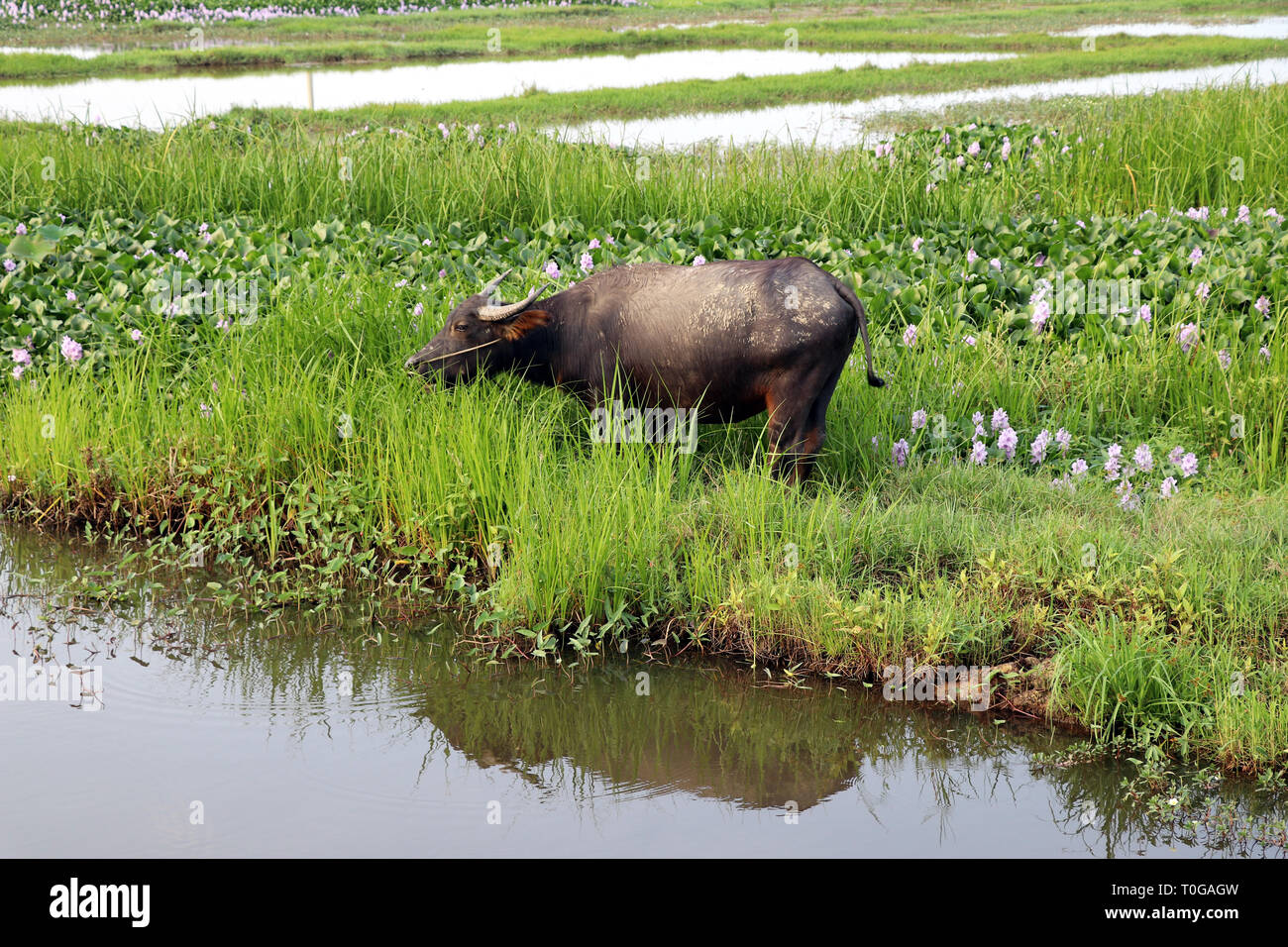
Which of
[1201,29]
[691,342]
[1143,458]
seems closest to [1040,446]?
[1143,458]

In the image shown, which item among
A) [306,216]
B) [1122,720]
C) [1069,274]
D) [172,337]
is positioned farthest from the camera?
[306,216]

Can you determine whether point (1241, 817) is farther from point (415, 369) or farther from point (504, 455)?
point (415, 369)

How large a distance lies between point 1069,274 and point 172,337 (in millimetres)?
4769

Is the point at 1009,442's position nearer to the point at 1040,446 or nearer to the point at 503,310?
the point at 1040,446

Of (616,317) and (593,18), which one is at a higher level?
(593,18)

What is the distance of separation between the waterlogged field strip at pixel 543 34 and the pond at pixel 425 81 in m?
0.82

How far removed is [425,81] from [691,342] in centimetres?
1536

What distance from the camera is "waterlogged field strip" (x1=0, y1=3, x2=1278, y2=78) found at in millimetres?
20984

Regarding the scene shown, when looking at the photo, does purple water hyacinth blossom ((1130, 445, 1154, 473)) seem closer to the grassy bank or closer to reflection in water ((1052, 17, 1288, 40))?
the grassy bank

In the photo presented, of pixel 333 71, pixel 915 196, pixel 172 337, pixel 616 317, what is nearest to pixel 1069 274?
pixel 915 196

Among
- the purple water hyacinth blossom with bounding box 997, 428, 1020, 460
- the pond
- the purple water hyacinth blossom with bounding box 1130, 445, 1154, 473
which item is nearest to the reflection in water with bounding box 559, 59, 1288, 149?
the pond

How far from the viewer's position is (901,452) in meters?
5.44

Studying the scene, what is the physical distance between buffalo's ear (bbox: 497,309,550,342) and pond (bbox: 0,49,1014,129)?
10.4m

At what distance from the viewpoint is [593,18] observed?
26406 mm
